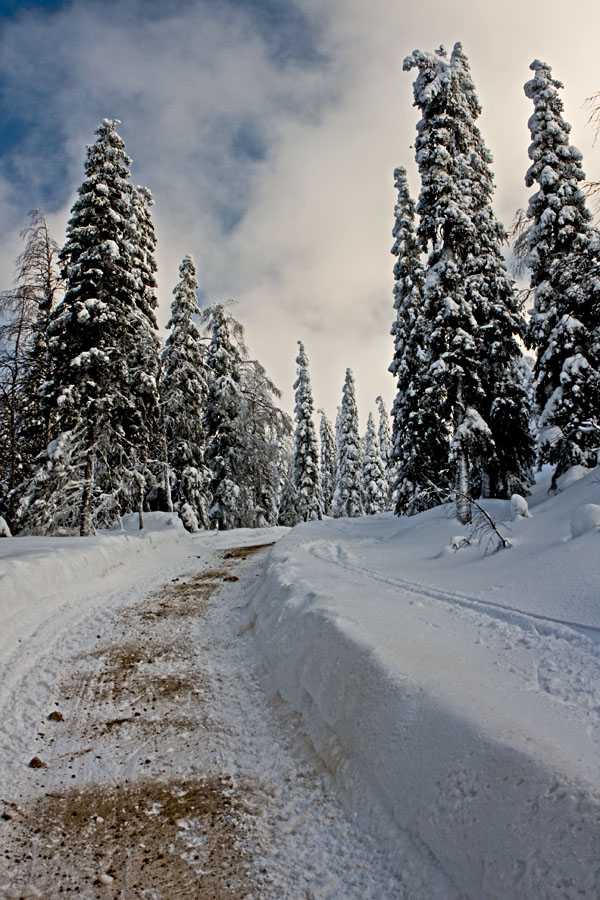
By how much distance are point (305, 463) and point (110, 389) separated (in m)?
22.4

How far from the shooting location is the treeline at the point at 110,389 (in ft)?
47.8

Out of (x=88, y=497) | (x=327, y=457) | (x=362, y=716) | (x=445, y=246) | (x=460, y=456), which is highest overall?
(x=445, y=246)

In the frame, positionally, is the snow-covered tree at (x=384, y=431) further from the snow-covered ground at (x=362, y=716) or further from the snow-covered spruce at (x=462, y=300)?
the snow-covered ground at (x=362, y=716)

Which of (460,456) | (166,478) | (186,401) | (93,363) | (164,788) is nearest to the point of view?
(164,788)

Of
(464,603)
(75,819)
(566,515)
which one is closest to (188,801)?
(75,819)

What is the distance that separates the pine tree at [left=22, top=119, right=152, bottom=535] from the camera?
565 inches

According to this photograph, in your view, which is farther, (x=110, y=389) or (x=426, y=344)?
(x=426, y=344)

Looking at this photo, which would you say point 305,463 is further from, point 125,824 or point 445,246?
point 125,824

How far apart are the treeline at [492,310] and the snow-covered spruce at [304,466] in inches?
648

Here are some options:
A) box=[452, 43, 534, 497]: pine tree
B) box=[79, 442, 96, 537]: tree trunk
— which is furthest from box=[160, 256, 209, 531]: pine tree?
box=[452, 43, 534, 497]: pine tree

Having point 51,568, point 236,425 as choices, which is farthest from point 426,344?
point 51,568

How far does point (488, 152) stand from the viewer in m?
20.7

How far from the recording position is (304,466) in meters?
36.2

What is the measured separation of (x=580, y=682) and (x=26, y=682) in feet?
15.2
